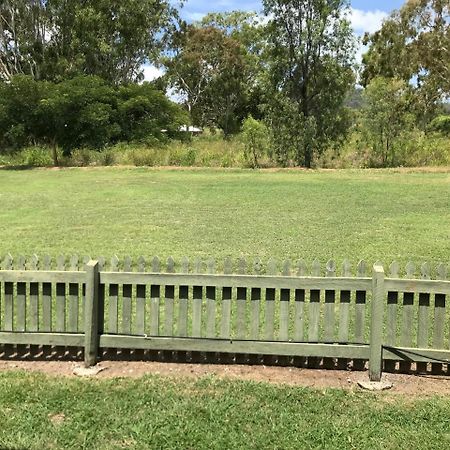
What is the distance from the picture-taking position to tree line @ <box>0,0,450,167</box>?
2581cm

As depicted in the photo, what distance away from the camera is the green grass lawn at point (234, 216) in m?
9.08

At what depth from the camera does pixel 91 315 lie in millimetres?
4520

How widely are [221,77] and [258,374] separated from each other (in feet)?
155

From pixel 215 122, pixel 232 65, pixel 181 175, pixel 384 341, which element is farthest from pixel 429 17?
pixel 384 341

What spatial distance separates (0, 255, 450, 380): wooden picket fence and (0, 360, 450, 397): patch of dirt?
15 centimetres

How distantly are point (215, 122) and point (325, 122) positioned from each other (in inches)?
1128

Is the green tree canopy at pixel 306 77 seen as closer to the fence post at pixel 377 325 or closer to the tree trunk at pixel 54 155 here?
the tree trunk at pixel 54 155

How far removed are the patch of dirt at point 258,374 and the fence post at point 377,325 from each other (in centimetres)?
11

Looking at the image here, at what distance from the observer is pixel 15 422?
3.59 m

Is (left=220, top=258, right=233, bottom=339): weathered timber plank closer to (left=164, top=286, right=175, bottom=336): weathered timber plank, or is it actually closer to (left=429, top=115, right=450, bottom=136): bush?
(left=164, top=286, right=175, bottom=336): weathered timber plank

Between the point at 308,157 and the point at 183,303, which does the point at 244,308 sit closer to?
the point at 183,303

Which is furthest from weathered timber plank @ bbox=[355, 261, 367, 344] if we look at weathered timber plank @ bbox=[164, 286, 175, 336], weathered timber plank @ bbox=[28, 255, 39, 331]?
weathered timber plank @ bbox=[28, 255, 39, 331]

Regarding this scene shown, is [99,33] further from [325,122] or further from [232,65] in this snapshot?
[325,122]

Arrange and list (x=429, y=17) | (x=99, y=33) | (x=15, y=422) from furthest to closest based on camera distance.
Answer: (x=429, y=17) < (x=99, y=33) < (x=15, y=422)
